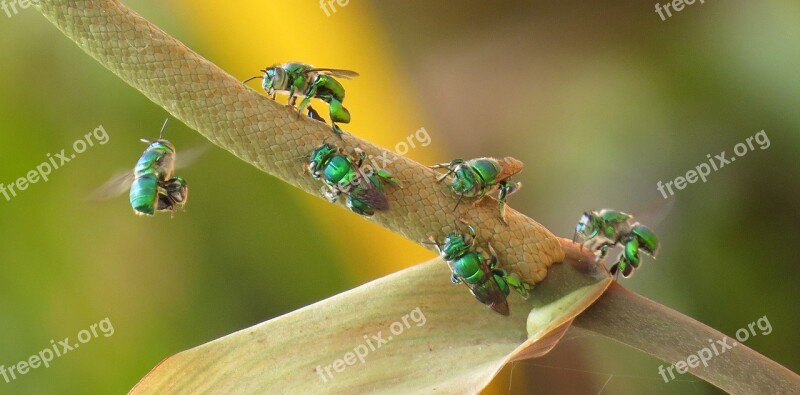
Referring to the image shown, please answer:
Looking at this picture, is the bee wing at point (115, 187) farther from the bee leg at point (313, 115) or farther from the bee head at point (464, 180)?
the bee head at point (464, 180)

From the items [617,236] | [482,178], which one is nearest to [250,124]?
[482,178]

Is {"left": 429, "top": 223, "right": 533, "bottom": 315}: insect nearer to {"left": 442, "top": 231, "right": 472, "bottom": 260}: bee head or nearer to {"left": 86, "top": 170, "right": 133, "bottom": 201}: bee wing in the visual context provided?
{"left": 442, "top": 231, "right": 472, "bottom": 260}: bee head

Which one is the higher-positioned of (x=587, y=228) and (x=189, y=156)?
(x=189, y=156)

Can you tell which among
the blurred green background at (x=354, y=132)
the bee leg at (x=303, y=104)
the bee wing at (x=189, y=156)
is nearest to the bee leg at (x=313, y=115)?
the bee leg at (x=303, y=104)

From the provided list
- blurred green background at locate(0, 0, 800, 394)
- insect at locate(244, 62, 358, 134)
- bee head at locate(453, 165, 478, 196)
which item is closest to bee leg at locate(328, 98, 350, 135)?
insect at locate(244, 62, 358, 134)

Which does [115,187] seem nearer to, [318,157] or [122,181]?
[122,181]

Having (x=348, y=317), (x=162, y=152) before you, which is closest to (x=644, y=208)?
(x=348, y=317)

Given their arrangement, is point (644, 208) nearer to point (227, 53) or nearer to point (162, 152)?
point (162, 152)
